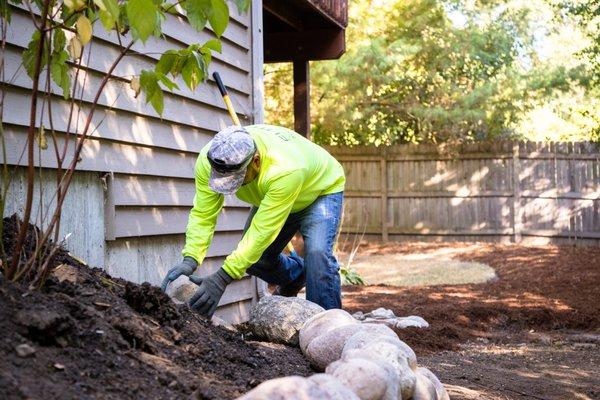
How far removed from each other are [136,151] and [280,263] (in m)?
1.31

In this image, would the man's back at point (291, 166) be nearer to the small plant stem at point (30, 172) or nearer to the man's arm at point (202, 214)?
the man's arm at point (202, 214)

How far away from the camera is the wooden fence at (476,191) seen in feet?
53.7

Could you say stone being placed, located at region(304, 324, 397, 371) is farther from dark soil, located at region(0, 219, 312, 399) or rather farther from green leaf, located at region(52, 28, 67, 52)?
green leaf, located at region(52, 28, 67, 52)

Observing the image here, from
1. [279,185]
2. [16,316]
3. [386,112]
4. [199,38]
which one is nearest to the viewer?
[16,316]

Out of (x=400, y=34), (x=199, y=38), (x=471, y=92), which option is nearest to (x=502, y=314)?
(x=199, y=38)

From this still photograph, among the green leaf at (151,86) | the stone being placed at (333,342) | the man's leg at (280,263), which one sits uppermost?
the green leaf at (151,86)

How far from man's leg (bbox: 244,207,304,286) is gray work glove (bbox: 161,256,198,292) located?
90cm

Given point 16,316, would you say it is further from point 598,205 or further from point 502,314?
point 598,205

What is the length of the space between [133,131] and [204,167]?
2.20ft

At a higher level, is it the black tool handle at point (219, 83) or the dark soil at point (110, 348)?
the black tool handle at point (219, 83)

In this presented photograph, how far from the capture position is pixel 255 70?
283 inches

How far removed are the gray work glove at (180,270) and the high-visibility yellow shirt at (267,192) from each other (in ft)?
0.29

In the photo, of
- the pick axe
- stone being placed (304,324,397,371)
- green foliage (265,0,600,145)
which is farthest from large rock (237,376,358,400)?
green foliage (265,0,600,145)

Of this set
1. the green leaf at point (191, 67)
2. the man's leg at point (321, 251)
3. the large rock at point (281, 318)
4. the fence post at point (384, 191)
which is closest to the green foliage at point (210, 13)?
the green leaf at point (191, 67)
